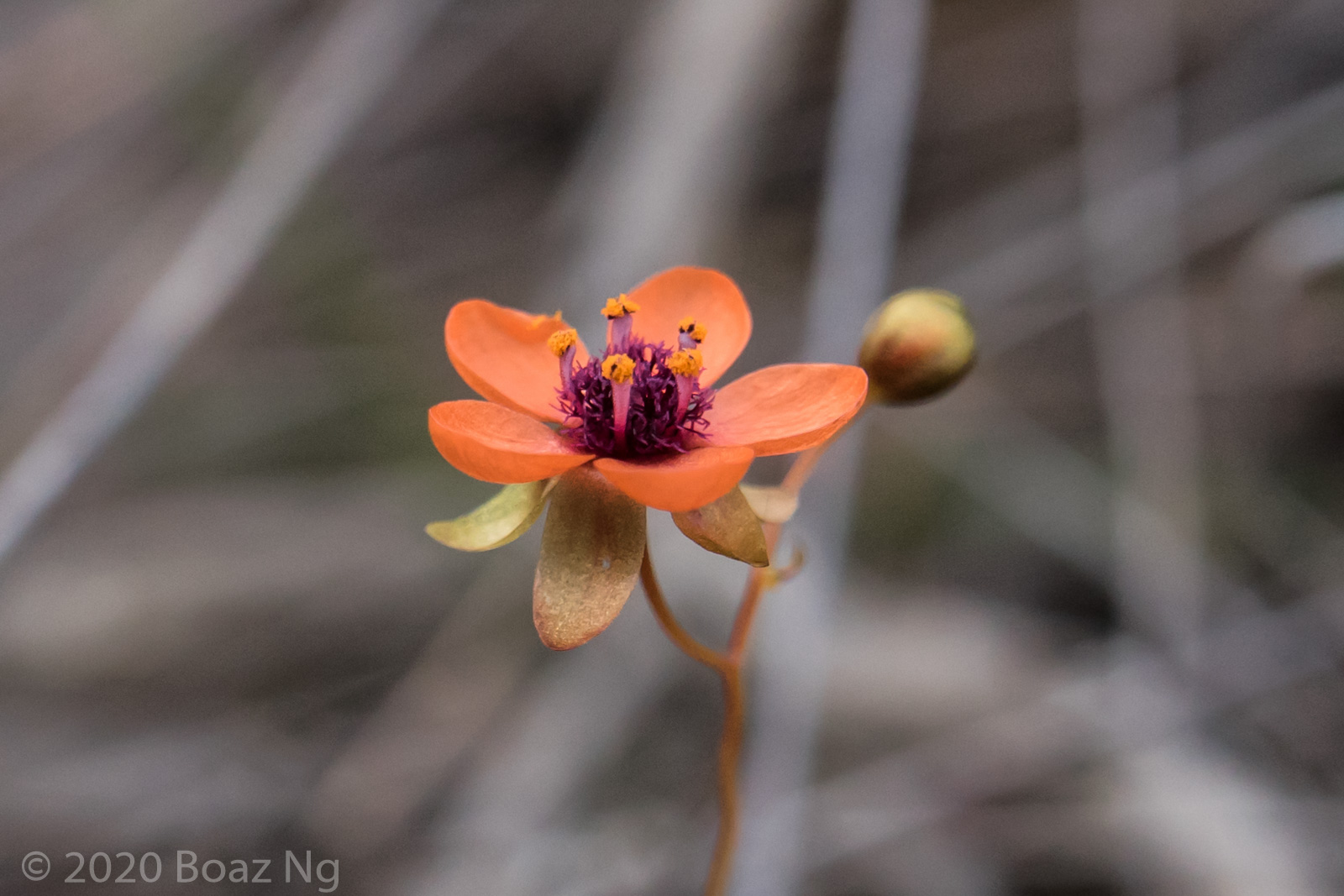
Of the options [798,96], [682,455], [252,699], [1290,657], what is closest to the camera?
[682,455]

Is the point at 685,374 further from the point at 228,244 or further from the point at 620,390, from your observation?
the point at 228,244

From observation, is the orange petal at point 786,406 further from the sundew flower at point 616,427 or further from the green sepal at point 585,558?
the green sepal at point 585,558

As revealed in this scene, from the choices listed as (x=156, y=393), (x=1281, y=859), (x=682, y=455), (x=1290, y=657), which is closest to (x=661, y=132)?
(x=156, y=393)

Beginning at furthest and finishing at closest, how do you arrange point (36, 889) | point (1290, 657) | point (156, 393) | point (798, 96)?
point (798, 96) → point (156, 393) → point (1290, 657) → point (36, 889)

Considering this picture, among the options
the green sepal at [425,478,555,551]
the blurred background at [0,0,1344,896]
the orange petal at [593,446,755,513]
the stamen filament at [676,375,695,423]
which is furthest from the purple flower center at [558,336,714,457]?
the blurred background at [0,0,1344,896]

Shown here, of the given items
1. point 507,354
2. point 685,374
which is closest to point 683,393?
point 685,374

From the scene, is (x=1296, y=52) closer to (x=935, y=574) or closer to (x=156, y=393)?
(x=935, y=574)
